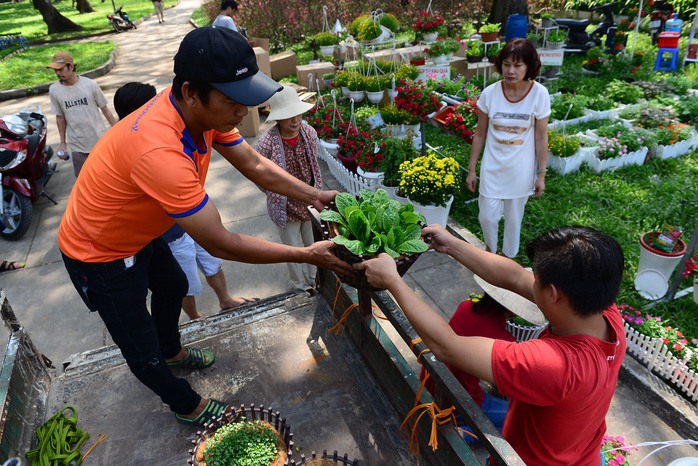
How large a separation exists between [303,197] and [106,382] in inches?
65.4

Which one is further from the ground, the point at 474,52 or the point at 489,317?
the point at 474,52

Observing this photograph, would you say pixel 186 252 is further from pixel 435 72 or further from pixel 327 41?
pixel 327 41

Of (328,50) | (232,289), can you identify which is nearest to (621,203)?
(232,289)

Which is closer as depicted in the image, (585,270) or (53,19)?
(585,270)

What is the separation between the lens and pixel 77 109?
5031 mm

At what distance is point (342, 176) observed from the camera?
6.19 metres

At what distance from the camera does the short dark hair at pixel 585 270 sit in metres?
1.53

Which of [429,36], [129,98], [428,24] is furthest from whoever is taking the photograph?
[429,36]

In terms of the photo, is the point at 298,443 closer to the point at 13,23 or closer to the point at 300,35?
the point at 300,35

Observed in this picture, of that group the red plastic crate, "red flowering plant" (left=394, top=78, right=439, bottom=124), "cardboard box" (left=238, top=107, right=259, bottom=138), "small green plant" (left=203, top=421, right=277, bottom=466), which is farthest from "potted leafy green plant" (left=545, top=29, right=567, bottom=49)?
"small green plant" (left=203, top=421, right=277, bottom=466)

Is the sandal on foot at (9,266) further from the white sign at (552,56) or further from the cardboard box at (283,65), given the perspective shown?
the white sign at (552,56)

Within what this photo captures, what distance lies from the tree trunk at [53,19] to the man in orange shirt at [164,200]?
23799 mm

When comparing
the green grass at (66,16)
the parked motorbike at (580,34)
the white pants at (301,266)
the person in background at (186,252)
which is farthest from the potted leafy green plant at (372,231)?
the green grass at (66,16)

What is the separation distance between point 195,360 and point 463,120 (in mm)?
4496
